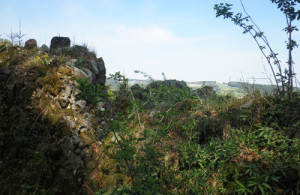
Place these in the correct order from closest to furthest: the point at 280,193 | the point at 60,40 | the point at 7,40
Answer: the point at 280,193 < the point at 7,40 < the point at 60,40

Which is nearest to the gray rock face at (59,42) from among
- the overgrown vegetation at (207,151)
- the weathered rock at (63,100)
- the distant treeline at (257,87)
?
the weathered rock at (63,100)

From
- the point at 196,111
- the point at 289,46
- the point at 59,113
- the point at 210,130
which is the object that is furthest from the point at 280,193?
the point at 59,113

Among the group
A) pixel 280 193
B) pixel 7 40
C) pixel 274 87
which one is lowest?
pixel 280 193

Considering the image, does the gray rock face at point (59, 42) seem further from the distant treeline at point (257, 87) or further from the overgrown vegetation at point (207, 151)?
the distant treeline at point (257, 87)

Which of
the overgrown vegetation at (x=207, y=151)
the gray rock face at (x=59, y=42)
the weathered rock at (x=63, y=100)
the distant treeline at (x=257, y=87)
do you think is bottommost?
the overgrown vegetation at (x=207, y=151)

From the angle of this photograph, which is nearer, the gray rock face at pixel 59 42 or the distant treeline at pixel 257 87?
the distant treeline at pixel 257 87

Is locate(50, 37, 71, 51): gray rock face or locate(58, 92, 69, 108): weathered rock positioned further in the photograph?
locate(50, 37, 71, 51): gray rock face

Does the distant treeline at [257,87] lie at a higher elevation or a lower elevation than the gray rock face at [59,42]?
lower

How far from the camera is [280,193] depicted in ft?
9.52

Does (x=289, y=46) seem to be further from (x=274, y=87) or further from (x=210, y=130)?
(x=210, y=130)

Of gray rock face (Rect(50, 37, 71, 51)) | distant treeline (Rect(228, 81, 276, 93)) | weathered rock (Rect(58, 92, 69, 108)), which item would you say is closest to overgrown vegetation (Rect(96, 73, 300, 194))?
distant treeline (Rect(228, 81, 276, 93))

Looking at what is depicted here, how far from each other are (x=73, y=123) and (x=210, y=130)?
10.3ft

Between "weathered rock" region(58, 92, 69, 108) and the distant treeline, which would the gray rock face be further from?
the distant treeline

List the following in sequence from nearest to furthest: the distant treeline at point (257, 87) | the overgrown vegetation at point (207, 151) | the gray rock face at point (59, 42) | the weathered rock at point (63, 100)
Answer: the overgrown vegetation at point (207, 151), the weathered rock at point (63, 100), the distant treeline at point (257, 87), the gray rock face at point (59, 42)
